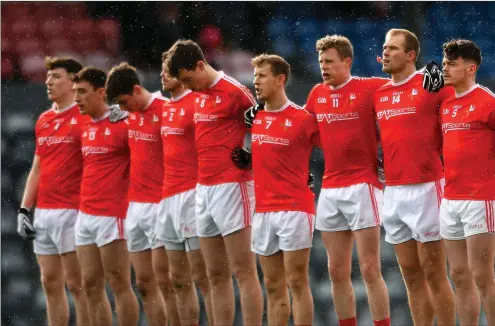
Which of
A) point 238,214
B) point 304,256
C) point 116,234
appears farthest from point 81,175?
point 304,256

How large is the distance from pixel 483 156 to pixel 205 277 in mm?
2573

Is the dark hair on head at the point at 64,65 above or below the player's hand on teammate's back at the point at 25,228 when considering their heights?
above

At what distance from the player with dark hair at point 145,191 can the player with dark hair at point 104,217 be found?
0.15 metres

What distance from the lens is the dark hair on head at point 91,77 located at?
32.2 ft

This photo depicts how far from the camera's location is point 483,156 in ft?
25.0

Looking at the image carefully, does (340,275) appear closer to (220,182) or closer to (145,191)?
(220,182)

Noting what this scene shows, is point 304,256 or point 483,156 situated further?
point 304,256

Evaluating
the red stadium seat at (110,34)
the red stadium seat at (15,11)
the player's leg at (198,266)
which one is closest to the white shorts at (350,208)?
the player's leg at (198,266)

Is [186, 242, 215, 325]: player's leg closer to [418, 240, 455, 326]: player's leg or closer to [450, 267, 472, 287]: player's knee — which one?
[418, 240, 455, 326]: player's leg

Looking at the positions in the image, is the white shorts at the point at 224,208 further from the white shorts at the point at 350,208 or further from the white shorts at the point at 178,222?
the white shorts at the point at 350,208

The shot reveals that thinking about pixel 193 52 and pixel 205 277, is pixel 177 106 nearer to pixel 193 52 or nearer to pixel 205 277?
pixel 193 52

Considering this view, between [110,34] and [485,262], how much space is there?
7.60 metres

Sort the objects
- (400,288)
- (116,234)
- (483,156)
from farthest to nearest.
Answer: (400,288), (116,234), (483,156)

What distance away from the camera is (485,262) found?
297 inches
